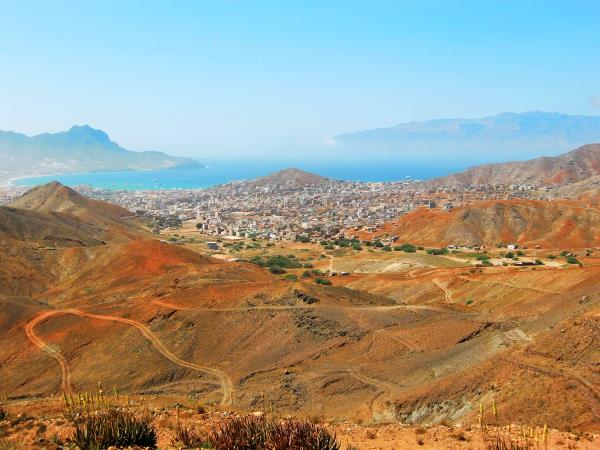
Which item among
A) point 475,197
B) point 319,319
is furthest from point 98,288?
point 475,197

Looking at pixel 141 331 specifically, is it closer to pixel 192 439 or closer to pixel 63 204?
pixel 192 439

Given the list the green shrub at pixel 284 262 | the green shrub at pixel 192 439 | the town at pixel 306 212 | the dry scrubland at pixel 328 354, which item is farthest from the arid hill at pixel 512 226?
the green shrub at pixel 192 439

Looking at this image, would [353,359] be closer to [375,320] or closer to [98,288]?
[375,320]

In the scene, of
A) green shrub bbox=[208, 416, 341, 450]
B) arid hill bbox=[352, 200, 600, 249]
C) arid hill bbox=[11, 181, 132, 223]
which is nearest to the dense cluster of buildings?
arid hill bbox=[11, 181, 132, 223]

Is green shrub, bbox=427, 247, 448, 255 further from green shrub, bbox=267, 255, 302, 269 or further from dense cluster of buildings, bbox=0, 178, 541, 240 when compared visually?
dense cluster of buildings, bbox=0, 178, 541, 240

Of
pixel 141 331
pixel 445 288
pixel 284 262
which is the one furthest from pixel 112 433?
pixel 284 262

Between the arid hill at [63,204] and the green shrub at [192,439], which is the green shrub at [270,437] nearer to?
the green shrub at [192,439]
